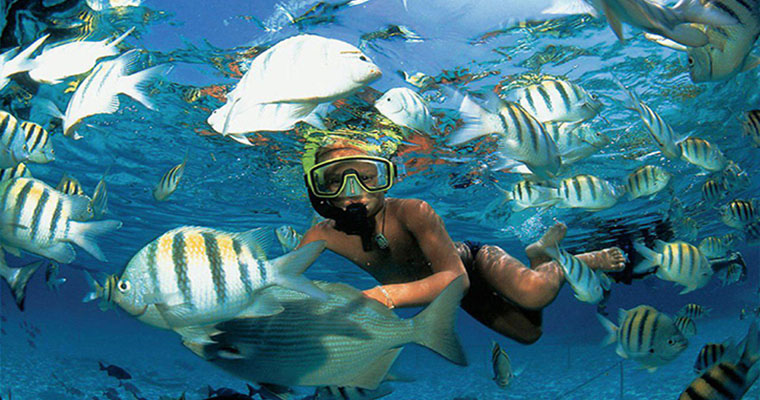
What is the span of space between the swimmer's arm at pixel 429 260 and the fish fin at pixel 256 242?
0.96 m

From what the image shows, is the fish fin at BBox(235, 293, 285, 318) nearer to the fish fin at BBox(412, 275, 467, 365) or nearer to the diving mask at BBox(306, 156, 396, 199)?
the fish fin at BBox(412, 275, 467, 365)

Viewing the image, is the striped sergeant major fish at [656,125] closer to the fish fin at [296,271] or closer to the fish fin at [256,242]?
the fish fin at [296,271]

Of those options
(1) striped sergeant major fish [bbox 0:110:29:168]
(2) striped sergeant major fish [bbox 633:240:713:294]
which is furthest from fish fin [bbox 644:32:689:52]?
(1) striped sergeant major fish [bbox 0:110:29:168]

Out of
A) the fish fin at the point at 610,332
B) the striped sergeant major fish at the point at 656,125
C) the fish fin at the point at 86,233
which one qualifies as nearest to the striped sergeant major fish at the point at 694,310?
the fish fin at the point at 610,332

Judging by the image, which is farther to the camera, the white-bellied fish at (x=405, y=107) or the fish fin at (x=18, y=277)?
the white-bellied fish at (x=405, y=107)

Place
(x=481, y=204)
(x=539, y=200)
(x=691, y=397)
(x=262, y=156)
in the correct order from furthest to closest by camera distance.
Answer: (x=481, y=204) < (x=262, y=156) < (x=539, y=200) < (x=691, y=397)

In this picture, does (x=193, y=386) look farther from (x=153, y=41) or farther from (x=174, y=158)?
(x=153, y=41)

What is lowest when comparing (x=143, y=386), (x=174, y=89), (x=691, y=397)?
(x=143, y=386)

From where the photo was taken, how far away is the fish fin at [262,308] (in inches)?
82.8

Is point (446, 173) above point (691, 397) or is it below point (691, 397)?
below

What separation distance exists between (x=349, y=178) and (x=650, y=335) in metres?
3.89

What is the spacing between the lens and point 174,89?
367 inches

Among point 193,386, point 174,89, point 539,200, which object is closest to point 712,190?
point 539,200

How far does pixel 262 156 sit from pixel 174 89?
380cm
